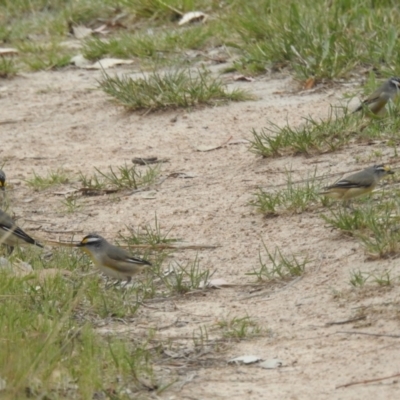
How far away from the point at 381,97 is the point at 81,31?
5.33 meters

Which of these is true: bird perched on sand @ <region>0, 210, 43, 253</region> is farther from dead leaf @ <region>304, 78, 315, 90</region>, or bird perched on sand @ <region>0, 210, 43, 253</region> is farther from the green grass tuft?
dead leaf @ <region>304, 78, 315, 90</region>

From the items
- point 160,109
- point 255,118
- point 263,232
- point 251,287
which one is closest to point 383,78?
point 255,118

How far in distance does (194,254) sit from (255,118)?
2.93 meters

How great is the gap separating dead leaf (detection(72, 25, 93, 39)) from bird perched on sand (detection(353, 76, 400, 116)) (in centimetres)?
492

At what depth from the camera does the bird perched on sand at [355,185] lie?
7863 mm

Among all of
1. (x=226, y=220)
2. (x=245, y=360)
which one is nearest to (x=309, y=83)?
(x=226, y=220)

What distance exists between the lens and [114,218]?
8852 millimetres

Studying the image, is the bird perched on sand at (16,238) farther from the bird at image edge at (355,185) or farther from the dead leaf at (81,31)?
the dead leaf at (81,31)

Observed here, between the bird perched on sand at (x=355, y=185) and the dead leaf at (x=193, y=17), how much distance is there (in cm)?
557

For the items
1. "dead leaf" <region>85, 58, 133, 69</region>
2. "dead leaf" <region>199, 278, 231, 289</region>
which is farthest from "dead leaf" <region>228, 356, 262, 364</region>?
"dead leaf" <region>85, 58, 133, 69</region>

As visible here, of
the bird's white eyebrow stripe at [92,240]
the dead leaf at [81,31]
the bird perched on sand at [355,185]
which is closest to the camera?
the bird's white eyebrow stripe at [92,240]

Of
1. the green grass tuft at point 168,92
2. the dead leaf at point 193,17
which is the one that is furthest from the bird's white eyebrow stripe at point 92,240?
the dead leaf at point 193,17

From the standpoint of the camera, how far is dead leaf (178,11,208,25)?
43.1 feet

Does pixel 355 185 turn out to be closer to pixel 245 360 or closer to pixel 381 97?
pixel 381 97
